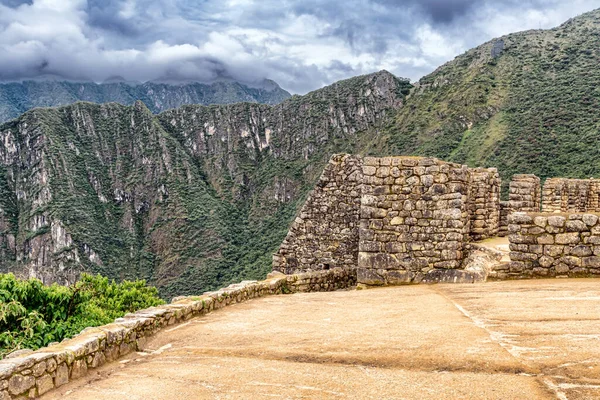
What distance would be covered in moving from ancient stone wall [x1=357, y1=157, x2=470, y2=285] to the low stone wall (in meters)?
2.30

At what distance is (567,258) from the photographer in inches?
309

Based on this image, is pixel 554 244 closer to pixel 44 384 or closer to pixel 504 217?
pixel 504 217

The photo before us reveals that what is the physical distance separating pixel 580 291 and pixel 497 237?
19.0 feet

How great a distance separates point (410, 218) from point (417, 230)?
0.23m

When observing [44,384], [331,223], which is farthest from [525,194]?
[44,384]

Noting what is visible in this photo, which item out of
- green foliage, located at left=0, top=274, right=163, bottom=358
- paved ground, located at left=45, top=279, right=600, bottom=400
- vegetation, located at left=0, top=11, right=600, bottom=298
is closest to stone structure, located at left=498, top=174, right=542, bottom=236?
paved ground, located at left=45, top=279, right=600, bottom=400

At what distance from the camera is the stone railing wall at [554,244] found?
25.5ft

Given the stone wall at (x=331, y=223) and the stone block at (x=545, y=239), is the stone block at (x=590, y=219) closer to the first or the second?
the stone block at (x=545, y=239)

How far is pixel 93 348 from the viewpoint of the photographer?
503cm

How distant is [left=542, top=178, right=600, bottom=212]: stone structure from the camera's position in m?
15.5

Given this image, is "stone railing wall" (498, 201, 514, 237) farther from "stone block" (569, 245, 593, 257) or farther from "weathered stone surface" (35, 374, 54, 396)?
"weathered stone surface" (35, 374, 54, 396)

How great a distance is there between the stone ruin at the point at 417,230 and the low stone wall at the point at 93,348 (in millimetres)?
2544

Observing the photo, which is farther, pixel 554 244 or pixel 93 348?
pixel 554 244

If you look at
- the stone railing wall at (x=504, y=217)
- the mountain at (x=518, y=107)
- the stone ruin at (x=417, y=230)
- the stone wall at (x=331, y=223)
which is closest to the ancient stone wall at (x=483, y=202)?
the stone ruin at (x=417, y=230)
